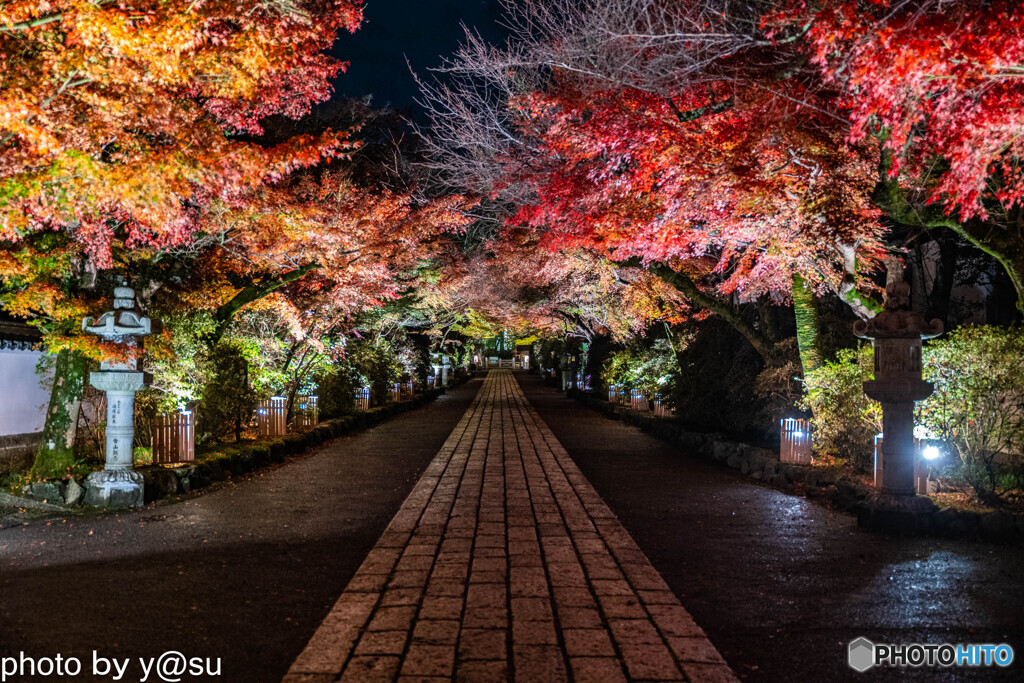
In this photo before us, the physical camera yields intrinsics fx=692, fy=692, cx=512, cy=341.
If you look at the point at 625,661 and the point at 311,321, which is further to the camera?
the point at 311,321

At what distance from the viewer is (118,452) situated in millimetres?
8930

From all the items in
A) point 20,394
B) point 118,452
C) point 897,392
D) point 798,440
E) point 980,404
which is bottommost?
point 118,452

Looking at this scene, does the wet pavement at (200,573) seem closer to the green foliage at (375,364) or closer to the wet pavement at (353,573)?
the wet pavement at (353,573)

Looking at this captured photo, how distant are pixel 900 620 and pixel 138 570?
6.04 m

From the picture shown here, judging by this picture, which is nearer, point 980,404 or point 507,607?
point 507,607

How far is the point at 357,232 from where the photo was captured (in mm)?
14461

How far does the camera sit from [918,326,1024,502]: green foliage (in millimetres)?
8312

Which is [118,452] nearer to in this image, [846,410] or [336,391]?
[846,410]

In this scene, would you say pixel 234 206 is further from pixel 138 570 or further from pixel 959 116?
pixel 959 116

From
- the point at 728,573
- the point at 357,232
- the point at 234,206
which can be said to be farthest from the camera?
the point at 357,232

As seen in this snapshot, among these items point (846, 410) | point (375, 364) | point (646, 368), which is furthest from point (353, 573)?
point (375, 364)

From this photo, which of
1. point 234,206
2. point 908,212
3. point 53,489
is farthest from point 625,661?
point 234,206

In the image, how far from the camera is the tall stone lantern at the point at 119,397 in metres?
8.73

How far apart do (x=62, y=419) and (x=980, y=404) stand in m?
12.4
